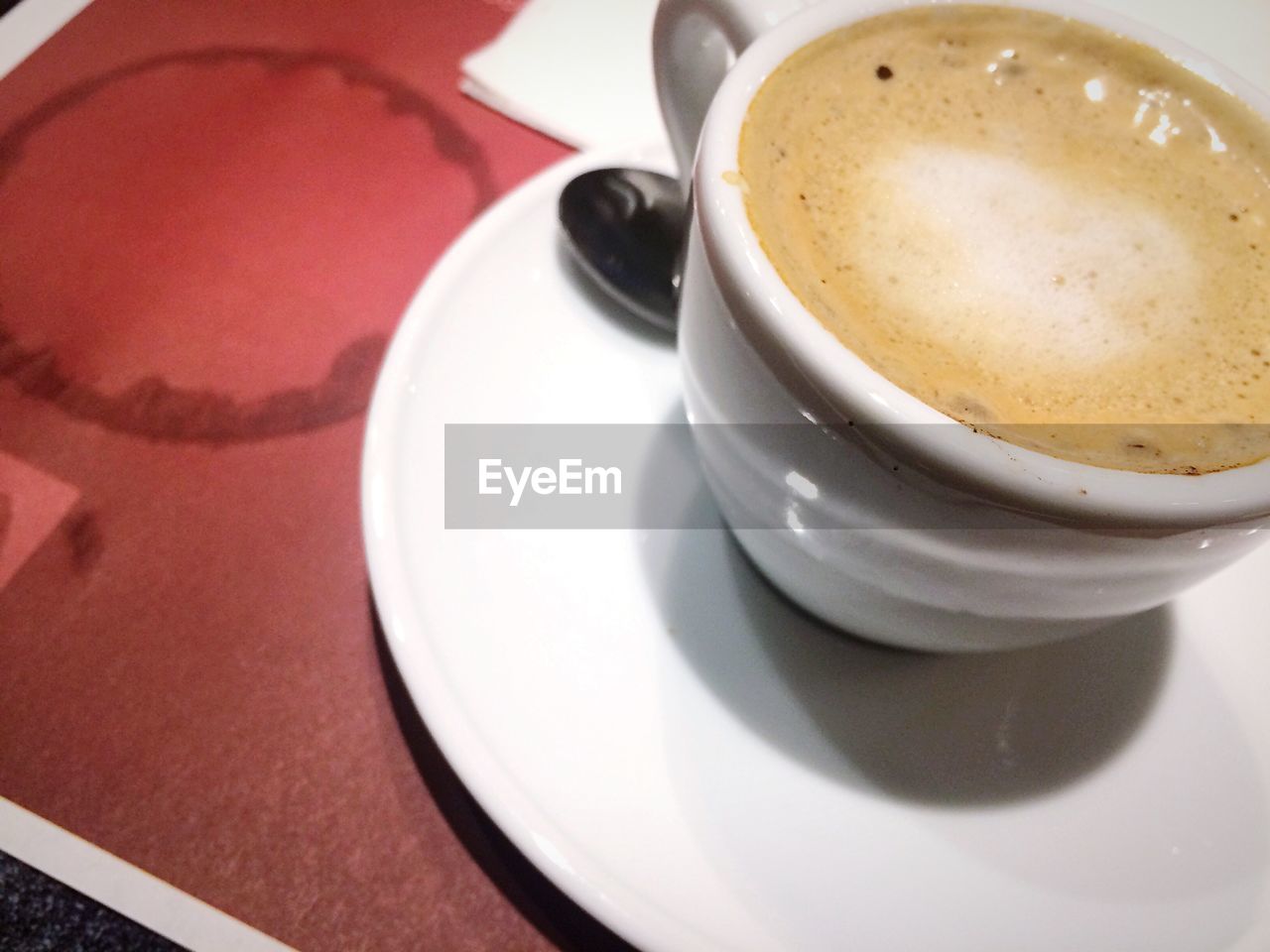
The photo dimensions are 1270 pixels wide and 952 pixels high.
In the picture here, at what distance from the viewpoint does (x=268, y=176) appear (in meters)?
0.75

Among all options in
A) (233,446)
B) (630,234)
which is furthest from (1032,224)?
(233,446)

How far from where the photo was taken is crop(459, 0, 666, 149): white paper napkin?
80cm

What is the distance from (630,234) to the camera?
2.09 feet

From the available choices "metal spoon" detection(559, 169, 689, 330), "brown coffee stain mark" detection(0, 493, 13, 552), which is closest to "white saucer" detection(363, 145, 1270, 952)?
"metal spoon" detection(559, 169, 689, 330)

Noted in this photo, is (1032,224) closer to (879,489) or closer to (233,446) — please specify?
(879,489)

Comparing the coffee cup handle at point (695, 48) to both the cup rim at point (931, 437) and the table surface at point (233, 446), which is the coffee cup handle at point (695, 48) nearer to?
the cup rim at point (931, 437)

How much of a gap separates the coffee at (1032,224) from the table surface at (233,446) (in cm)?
32

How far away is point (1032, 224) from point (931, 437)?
0.19m

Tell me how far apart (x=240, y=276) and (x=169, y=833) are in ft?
1.37

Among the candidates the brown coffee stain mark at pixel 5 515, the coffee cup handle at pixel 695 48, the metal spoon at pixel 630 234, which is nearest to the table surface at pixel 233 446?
the brown coffee stain mark at pixel 5 515

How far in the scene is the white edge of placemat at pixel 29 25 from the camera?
0.79 metres

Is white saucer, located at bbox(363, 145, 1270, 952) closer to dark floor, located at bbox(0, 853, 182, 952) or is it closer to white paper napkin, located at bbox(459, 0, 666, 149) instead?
dark floor, located at bbox(0, 853, 182, 952)

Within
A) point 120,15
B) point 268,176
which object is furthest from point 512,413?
point 120,15

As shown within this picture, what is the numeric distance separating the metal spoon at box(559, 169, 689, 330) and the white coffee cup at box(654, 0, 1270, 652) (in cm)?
18
